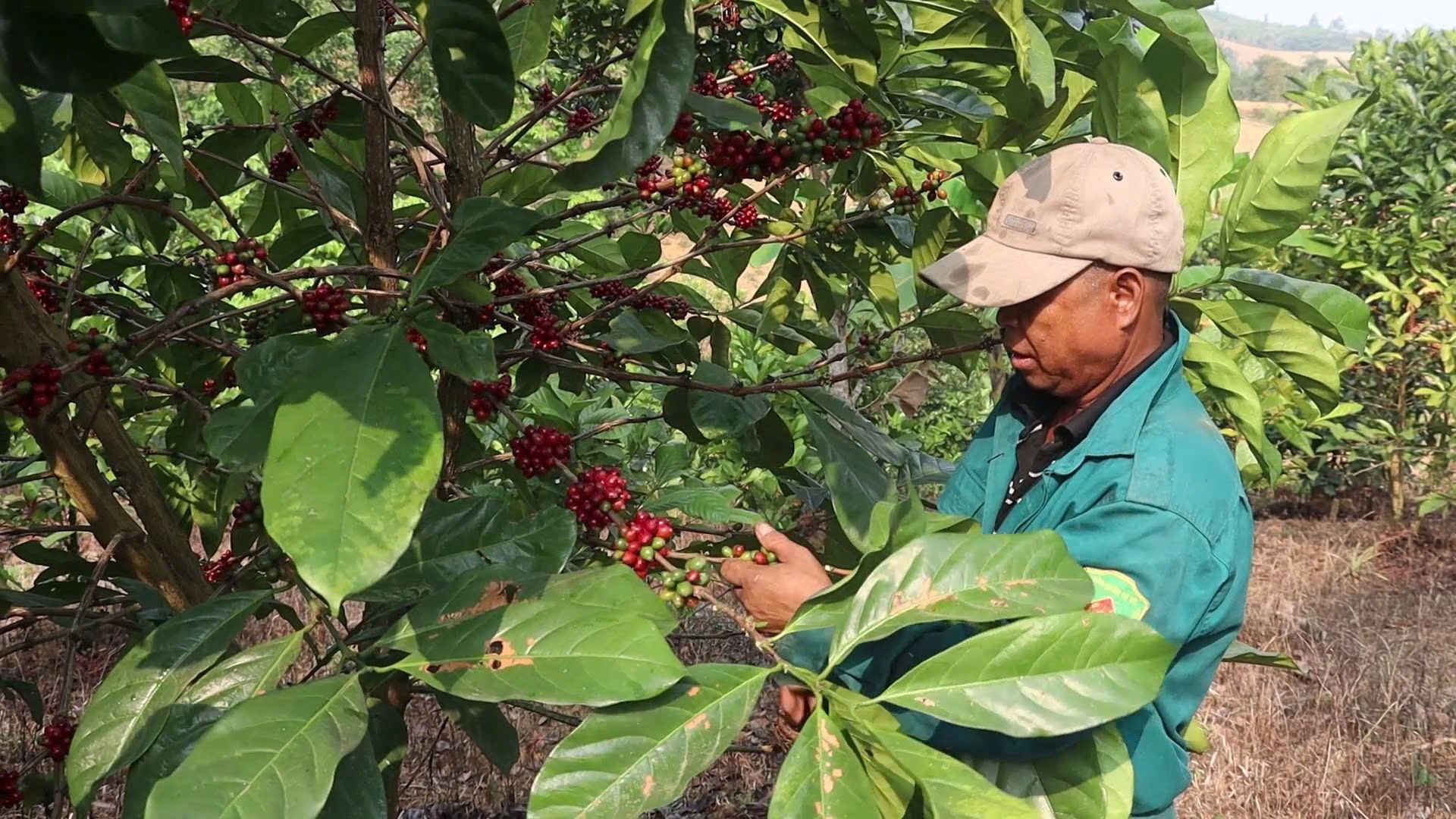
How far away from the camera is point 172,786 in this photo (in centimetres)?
69

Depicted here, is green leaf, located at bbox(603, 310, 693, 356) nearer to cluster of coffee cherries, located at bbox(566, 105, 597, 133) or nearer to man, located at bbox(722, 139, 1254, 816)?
cluster of coffee cherries, located at bbox(566, 105, 597, 133)

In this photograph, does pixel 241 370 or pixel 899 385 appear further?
pixel 899 385

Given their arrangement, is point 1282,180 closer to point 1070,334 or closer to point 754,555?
point 1070,334

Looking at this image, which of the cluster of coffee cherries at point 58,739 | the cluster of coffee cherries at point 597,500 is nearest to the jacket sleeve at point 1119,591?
the cluster of coffee cherries at point 597,500

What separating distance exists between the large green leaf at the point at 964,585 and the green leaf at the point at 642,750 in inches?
3.6

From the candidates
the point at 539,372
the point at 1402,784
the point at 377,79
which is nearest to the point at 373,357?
the point at 377,79

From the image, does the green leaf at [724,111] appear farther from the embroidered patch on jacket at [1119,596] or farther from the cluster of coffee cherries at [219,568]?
the cluster of coffee cherries at [219,568]

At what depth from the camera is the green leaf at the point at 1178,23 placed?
0.92 m

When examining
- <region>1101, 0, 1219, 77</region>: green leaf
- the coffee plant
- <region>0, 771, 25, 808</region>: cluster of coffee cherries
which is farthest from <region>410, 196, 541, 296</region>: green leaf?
<region>0, 771, 25, 808</region>: cluster of coffee cherries

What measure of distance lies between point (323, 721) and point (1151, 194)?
0.96 metres

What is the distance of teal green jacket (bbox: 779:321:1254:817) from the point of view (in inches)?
43.1

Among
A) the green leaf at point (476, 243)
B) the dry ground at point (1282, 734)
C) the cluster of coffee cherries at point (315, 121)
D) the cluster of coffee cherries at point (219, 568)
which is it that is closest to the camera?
the green leaf at point (476, 243)

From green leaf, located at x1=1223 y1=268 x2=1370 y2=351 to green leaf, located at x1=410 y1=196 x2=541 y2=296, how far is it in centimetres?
83

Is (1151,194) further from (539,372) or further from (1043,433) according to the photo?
(539,372)
